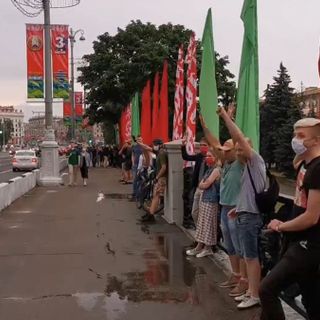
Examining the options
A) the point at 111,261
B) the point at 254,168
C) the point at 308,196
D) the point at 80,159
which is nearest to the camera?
the point at 308,196

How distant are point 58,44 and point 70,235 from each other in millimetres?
15594

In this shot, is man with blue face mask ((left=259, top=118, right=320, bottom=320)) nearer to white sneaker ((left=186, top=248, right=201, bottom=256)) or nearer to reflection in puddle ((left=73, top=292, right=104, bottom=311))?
reflection in puddle ((left=73, top=292, right=104, bottom=311))

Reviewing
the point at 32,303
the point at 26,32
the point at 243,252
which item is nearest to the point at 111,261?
the point at 32,303

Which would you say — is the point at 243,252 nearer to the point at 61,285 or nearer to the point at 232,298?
the point at 232,298

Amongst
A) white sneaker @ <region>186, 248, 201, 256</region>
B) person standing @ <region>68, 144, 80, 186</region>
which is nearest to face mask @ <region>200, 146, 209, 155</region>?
white sneaker @ <region>186, 248, 201, 256</region>

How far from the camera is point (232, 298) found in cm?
630

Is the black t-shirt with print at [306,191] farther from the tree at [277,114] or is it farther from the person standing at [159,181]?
the tree at [277,114]

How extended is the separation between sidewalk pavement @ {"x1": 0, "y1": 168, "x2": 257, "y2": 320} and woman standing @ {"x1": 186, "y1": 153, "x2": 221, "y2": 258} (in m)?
0.31

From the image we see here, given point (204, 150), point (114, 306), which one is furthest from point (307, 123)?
point (204, 150)

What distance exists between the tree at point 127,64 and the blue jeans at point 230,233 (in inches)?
1394

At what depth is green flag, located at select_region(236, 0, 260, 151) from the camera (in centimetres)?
668

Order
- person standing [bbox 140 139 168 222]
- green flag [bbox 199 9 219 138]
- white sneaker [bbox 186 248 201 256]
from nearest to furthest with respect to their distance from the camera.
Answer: white sneaker [bbox 186 248 201 256] < green flag [bbox 199 9 219 138] < person standing [bbox 140 139 168 222]

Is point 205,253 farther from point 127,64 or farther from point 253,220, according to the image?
point 127,64

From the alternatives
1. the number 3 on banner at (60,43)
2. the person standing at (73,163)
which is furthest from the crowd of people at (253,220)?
the number 3 on banner at (60,43)
